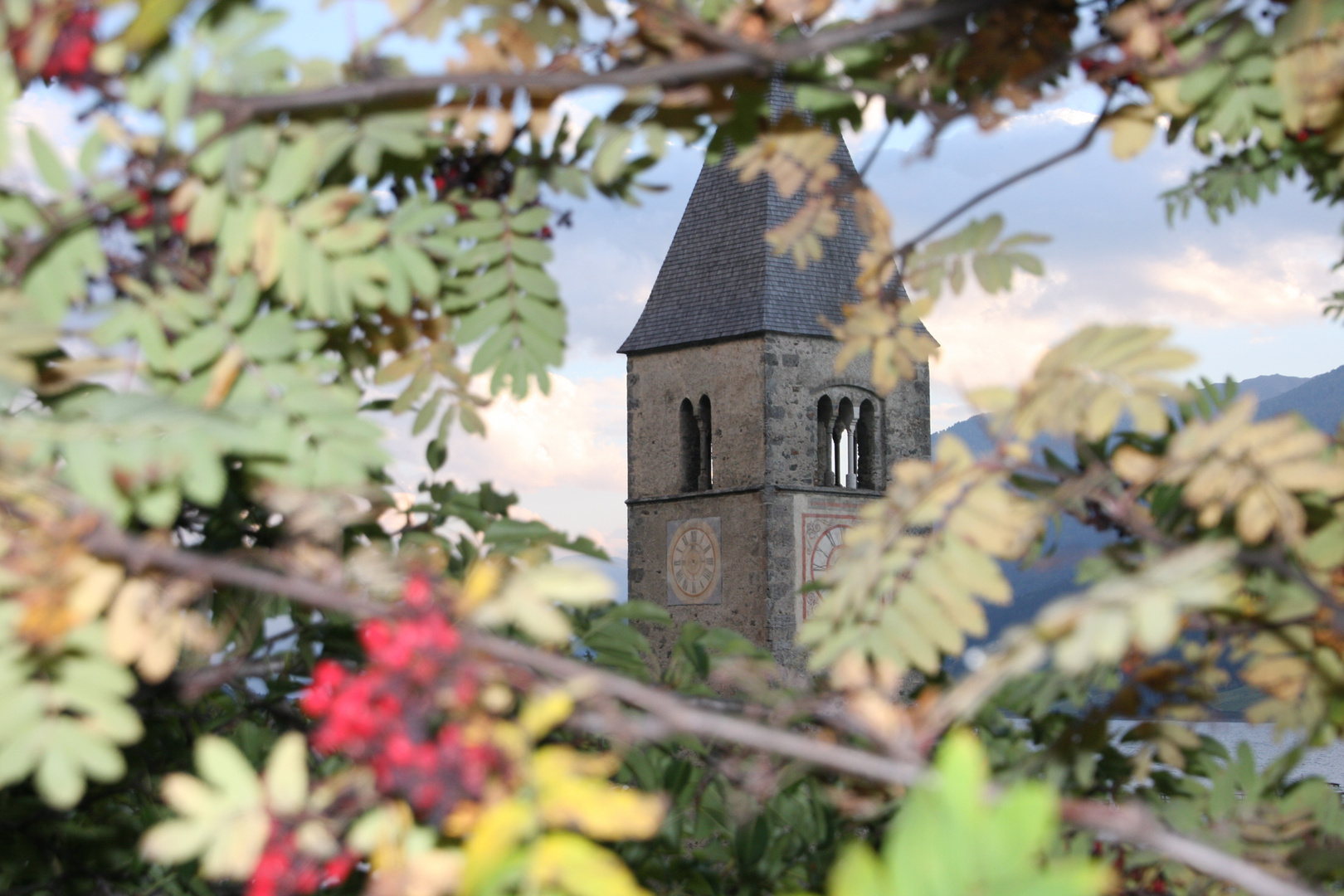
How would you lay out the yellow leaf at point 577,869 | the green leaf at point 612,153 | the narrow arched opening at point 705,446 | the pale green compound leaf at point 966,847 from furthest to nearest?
the narrow arched opening at point 705,446, the green leaf at point 612,153, the yellow leaf at point 577,869, the pale green compound leaf at point 966,847

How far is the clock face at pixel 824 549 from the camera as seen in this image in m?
24.0

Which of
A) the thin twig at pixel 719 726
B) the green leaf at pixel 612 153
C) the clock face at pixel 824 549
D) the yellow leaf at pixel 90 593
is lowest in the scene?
the thin twig at pixel 719 726

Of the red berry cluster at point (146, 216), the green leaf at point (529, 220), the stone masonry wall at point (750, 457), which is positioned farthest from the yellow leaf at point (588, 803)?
the stone masonry wall at point (750, 457)

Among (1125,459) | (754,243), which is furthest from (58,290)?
(754,243)

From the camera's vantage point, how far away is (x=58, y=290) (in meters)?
1.36

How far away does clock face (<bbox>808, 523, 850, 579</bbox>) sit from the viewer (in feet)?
78.6

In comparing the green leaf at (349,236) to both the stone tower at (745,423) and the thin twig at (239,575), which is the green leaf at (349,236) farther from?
the stone tower at (745,423)

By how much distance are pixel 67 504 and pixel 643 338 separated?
82.6 ft

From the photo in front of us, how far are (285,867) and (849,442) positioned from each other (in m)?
25.1

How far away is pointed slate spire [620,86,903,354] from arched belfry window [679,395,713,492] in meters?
1.44

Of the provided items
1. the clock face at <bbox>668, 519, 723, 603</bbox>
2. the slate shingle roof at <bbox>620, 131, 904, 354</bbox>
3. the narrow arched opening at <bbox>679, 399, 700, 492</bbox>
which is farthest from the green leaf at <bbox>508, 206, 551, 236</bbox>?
the narrow arched opening at <bbox>679, 399, 700, 492</bbox>

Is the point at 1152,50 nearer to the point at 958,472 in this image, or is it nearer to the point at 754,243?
the point at 958,472

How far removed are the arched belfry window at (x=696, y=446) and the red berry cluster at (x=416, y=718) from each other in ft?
80.0

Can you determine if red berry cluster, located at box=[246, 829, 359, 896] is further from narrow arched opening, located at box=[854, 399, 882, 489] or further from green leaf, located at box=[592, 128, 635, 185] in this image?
narrow arched opening, located at box=[854, 399, 882, 489]
